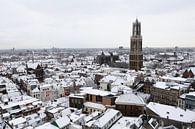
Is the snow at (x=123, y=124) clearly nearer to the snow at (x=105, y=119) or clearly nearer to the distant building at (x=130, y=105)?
the snow at (x=105, y=119)

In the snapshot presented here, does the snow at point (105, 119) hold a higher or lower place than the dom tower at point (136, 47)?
lower

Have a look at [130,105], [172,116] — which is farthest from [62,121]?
[172,116]

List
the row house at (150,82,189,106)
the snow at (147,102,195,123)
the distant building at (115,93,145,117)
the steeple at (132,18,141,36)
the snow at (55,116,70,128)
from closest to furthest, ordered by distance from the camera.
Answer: the snow at (55,116,70,128), the snow at (147,102,195,123), the distant building at (115,93,145,117), the row house at (150,82,189,106), the steeple at (132,18,141,36)

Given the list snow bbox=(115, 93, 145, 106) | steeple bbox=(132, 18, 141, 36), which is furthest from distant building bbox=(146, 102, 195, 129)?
steeple bbox=(132, 18, 141, 36)

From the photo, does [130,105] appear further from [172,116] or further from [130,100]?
[172,116]

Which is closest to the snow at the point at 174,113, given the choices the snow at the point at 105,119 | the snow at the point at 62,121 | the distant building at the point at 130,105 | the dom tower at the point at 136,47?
the distant building at the point at 130,105

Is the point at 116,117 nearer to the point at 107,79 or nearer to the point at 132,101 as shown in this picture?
the point at 132,101

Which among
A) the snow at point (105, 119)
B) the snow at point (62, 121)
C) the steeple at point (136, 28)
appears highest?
the steeple at point (136, 28)

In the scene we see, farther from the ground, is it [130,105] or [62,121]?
[130,105]

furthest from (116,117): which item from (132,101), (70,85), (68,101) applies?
(70,85)

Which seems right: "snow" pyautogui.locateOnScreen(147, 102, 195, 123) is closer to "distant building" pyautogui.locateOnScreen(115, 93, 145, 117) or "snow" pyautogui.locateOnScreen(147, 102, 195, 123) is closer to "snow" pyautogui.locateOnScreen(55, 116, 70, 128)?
"distant building" pyautogui.locateOnScreen(115, 93, 145, 117)

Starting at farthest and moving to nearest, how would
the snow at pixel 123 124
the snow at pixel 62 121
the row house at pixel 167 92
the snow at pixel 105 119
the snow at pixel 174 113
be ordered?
the row house at pixel 167 92 → the snow at pixel 174 113 → the snow at pixel 62 121 → the snow at pixel 105 119 → the snow at pixel 123 124
